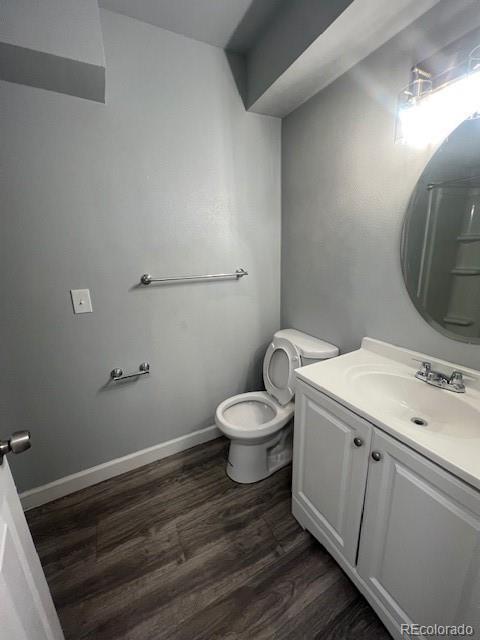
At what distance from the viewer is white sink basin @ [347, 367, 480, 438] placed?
3.11ft

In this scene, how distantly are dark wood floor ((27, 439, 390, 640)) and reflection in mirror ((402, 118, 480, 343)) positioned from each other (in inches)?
47.0

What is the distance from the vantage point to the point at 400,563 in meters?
0.87

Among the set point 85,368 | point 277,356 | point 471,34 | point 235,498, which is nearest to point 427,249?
point 471,34

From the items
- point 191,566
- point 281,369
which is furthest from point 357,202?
point 191,566

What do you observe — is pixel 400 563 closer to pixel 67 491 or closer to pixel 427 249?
pixel 427 249

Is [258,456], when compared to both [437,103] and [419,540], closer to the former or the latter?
[419,540]

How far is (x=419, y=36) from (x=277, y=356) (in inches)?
61.9

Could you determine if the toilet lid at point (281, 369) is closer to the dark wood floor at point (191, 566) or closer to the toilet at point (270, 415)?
the toilet at point (270, 415)

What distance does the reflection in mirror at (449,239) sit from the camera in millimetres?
980

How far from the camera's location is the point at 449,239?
1.07m

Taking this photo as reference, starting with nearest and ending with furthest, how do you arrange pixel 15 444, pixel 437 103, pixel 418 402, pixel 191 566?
pixel 15 444
pixel 437 103
pixel 418 402
pixel 191 566

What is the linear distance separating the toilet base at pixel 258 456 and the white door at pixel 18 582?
3.17ft

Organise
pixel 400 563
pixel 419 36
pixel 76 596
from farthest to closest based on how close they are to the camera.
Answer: pixel 76 596
pixel 419 36
pixel 400 563

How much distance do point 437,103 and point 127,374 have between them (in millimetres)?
1894
